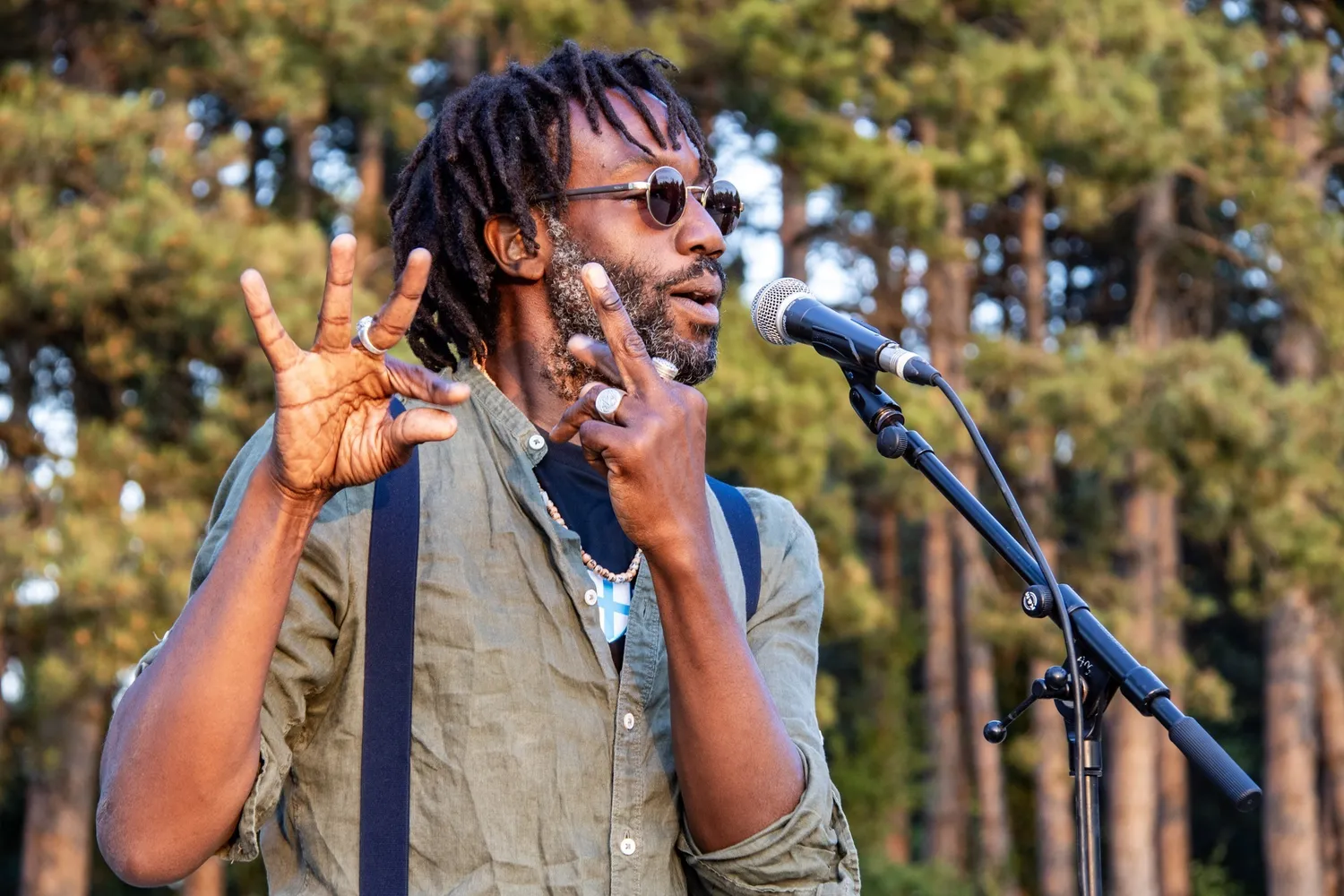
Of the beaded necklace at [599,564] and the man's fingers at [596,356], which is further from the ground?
the man's fingers at [596,356]

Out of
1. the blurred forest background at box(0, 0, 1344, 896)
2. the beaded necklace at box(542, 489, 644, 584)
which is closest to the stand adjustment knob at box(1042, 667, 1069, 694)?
the beaded necklace at box(542, 489, 644, 584)

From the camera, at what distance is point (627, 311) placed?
266cm

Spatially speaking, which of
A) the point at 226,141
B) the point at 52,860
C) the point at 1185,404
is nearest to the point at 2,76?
the point at 226,141

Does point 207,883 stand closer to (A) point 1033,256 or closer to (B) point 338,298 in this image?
(A) point 1033,256

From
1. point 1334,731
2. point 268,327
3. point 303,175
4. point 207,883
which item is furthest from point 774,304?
point 1334,731

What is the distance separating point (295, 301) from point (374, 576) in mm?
8705

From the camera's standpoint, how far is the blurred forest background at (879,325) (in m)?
10.9

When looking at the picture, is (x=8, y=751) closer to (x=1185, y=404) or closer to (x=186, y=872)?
(x=1185, y=404)

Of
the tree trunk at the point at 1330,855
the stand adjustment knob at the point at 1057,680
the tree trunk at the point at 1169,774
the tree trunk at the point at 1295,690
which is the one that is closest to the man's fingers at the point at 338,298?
the stand adjustment knob at the point at 1057,680

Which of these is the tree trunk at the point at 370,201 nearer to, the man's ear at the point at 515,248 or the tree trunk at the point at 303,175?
the tree trunk at the point at 303,175

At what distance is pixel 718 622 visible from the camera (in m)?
2.15

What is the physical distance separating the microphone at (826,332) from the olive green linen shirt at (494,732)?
512 mm

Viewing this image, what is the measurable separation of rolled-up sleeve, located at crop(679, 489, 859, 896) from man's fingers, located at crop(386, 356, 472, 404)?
76 cm

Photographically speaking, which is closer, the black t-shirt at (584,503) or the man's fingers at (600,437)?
the man's fingers at (600,437)
